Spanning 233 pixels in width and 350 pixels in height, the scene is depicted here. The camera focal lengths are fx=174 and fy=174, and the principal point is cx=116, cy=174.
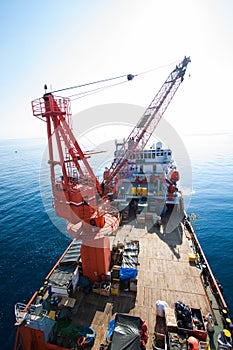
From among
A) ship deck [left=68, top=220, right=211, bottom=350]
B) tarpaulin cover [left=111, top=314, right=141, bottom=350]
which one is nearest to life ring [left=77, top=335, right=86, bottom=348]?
ship deck [left=68, top=220, right=211, bottom=350]

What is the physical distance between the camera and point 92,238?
→ 13.6 meters

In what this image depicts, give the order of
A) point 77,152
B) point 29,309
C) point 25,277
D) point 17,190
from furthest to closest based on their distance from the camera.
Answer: point 17,190, point 25,277, point 77,152, point 29,309

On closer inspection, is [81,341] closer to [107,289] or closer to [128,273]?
[107,289]

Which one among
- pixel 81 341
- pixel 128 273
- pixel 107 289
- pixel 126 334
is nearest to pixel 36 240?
pixel 107 289

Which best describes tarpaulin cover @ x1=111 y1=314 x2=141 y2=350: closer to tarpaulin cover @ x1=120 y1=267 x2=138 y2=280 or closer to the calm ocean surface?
tarpaulin cover @ x1=120 y1=267 x2=138 y2=280

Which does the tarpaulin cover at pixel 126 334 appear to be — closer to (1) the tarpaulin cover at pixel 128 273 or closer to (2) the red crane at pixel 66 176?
(1) the tarpaulin cover at pixel 128 273

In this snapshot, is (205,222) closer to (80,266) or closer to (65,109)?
(80,266)

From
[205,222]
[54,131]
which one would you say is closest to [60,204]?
[54,131]

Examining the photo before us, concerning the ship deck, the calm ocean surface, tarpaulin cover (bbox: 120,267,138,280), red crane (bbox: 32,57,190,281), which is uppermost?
red crane (bbox: 32,57,190,281)

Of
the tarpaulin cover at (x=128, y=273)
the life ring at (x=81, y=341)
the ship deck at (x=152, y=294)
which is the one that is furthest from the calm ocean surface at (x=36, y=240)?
the tarpaulin cover at (x=128, y=273)

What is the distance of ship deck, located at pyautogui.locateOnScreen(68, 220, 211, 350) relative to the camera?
39.0 ft

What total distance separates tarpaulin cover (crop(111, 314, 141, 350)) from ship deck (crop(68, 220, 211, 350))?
6.46 ft

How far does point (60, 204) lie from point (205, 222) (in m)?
28.1

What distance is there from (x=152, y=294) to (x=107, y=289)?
139 inches
